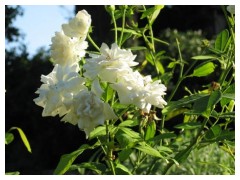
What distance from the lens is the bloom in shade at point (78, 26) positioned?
4.30 ft

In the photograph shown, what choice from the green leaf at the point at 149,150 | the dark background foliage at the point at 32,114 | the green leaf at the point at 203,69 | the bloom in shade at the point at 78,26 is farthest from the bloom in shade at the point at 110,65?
the dark background foliage at the point at 32,114

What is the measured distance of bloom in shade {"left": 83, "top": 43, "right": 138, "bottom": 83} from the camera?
1205 mm

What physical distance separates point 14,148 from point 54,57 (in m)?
5.01

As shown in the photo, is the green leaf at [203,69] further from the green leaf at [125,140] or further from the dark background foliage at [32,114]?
the dark background foliage at [32,114]

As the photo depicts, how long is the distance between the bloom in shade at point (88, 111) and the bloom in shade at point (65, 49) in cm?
15

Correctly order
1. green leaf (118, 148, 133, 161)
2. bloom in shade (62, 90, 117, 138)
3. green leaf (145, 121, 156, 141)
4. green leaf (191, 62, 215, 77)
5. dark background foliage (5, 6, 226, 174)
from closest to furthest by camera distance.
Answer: bloom in shade (62, 90, 117, 138) < green leaf (118, 148, 133, 161) < green leaf (145, 121, 156, 141) < green leaf (191, 62, 215, 77) < dark background foliage (5, 6, 226, 174)

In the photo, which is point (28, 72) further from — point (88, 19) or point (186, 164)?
point (88, 19)

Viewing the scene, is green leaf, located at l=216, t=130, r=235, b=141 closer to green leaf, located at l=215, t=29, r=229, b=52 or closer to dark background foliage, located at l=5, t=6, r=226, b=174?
green leaf, located at l=215, t=29, r=229, b=52

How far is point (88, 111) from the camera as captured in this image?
118cm

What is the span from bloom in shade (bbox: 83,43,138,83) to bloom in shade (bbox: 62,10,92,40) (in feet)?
0.38

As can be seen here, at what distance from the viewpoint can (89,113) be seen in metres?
1.19

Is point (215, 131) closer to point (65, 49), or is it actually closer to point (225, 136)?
point (225, 136)

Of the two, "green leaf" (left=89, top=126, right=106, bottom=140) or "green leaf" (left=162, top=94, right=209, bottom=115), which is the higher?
"green leaf" (left=162, top=94, right=209, bottom=115)

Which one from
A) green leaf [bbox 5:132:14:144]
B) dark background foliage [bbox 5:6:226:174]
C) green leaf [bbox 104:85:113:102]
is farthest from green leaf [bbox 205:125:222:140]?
dark background foliage [bbox 5:6:226:174]
